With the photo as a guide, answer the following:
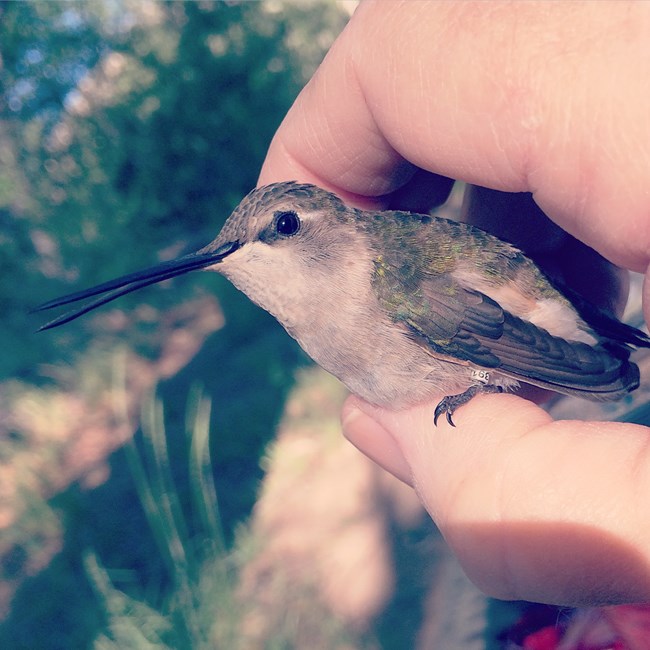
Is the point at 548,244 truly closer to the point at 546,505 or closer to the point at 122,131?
the point at 546,505

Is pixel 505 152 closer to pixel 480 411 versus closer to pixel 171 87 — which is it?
pixel 480 411

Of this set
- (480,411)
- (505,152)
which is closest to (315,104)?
(505,152)

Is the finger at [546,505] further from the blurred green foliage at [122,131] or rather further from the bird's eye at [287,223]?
the blurred green foliage at [122,131]

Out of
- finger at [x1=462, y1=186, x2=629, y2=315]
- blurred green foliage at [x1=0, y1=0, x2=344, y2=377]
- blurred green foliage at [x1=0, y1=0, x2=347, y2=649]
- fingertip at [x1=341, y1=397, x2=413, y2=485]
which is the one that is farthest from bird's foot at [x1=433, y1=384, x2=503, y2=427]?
blurred green foliage at [x1=0, y1=0, x2=344, y2=377]

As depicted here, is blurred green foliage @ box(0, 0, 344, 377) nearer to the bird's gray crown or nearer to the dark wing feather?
the bird's gray crown

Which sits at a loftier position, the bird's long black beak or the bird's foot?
the bird's long black beak

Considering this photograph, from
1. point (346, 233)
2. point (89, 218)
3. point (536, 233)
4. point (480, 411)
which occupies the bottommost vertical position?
point (89, 218)
